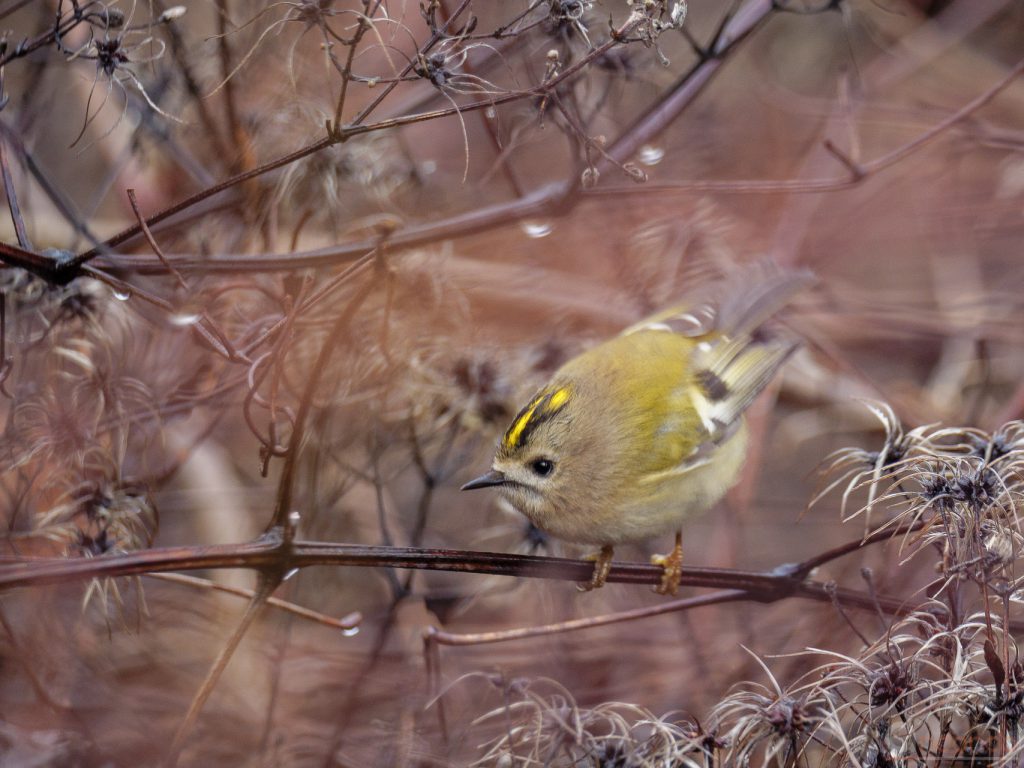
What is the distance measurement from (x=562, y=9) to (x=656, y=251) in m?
2.10

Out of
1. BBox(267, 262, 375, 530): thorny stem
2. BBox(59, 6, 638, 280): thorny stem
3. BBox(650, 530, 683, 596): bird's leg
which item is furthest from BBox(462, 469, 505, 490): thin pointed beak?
BBox(59, 6, 638, 280): thorny stem

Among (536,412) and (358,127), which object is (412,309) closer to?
(536,412)

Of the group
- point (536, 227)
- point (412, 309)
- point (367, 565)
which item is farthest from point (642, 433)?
point (412, 309)

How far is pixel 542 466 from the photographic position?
7.05 ft

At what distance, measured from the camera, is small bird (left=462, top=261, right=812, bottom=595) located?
2.13 meters

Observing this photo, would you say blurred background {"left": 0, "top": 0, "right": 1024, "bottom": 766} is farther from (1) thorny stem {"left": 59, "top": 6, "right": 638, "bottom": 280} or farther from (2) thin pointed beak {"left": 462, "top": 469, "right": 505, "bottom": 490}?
(2) thin pointed beak {"left": 462, "top": 469, "right": 505, "bottom": 490}

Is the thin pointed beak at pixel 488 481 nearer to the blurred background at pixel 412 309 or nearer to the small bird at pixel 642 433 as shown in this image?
the small bird at pixel 642 433

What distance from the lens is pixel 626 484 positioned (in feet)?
7.23

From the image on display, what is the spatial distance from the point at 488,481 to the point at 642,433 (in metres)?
0.44

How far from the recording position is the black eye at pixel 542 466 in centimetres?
214

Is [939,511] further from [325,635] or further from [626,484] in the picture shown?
[325,635]

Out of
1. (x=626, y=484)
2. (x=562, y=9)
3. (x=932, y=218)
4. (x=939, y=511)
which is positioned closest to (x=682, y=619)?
(x=626, y=484)

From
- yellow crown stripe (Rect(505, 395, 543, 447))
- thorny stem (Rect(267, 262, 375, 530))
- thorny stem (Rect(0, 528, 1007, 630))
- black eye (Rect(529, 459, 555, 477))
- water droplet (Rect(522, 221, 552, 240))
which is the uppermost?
water droplet (Rect(522, 221, 552, 240))

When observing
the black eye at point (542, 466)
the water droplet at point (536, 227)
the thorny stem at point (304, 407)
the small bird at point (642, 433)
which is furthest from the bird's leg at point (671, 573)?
the water droplet at point (536, 227)
